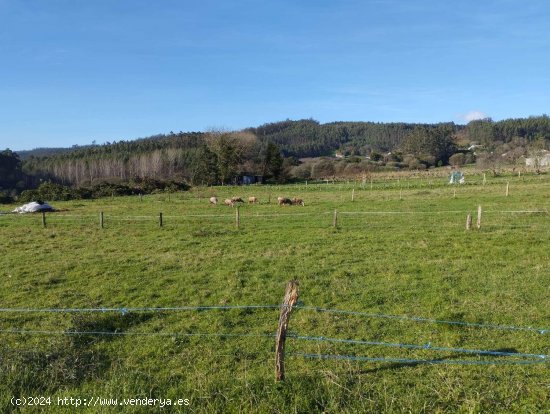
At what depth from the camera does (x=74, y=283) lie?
12.1 metres

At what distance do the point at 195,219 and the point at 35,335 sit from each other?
694 inches

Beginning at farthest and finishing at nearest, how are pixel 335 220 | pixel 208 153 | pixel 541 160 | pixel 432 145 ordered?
pixel 432 145, pixel 208 153, pixel 541 160, pixel 335 220

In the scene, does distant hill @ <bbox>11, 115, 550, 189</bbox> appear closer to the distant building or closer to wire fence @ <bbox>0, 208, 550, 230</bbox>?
the distant building

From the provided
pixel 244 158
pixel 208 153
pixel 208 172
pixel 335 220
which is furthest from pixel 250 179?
pixel 335 220

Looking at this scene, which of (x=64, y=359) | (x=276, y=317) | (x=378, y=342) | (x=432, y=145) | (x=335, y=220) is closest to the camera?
(x=64, y=359)

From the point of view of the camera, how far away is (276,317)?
9.12 m

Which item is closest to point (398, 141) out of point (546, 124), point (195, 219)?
point (546, 124)

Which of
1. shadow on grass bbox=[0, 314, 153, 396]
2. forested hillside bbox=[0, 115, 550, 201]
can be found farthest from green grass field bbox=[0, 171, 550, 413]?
forested hillside bbox=[0, 115, 550, 201]

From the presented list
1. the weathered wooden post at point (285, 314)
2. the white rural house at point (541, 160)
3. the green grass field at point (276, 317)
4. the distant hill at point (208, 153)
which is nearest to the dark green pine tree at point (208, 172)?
the distant hill at point (208, 153)

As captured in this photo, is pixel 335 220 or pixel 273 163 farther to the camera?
pixel 273 163

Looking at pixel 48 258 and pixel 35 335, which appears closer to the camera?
pixel 35 335

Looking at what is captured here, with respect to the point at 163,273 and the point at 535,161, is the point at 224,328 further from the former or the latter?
the point at 535,161

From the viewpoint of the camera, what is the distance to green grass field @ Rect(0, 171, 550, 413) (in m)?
5.43

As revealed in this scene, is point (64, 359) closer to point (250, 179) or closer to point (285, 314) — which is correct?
point (285, 314)
